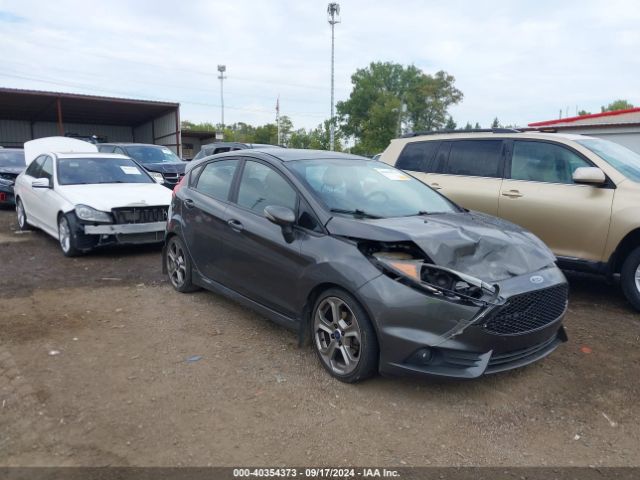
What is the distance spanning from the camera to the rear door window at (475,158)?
648 centimetres

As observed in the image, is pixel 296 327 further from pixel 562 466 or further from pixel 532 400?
pixel 562 466

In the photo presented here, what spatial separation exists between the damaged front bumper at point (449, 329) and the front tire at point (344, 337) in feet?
0.32

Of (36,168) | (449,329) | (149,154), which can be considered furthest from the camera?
(149,154)

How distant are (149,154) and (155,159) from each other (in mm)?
287

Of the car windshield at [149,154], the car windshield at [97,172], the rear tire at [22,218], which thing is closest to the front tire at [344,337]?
the car windshield at [97,172]

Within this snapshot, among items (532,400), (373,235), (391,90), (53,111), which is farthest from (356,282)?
(391,90)

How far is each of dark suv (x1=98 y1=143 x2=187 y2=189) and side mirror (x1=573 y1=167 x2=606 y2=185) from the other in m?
10.1

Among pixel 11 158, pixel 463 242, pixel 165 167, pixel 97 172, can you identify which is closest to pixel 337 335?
pixel 463 242

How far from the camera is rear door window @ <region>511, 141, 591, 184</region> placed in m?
5.82

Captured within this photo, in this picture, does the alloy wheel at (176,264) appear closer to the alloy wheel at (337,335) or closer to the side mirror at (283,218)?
the side mirror at (283,218)

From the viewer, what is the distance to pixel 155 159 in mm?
14539

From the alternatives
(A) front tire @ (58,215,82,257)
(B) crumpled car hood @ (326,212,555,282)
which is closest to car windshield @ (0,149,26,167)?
(A) front tire @ (58,215,82,257)

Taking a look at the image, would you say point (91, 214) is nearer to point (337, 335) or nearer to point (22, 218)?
point (22, 218)

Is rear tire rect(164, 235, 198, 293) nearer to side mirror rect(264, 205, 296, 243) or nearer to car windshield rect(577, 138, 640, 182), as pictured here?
side mirror rect(264, 205, 296, 243)
